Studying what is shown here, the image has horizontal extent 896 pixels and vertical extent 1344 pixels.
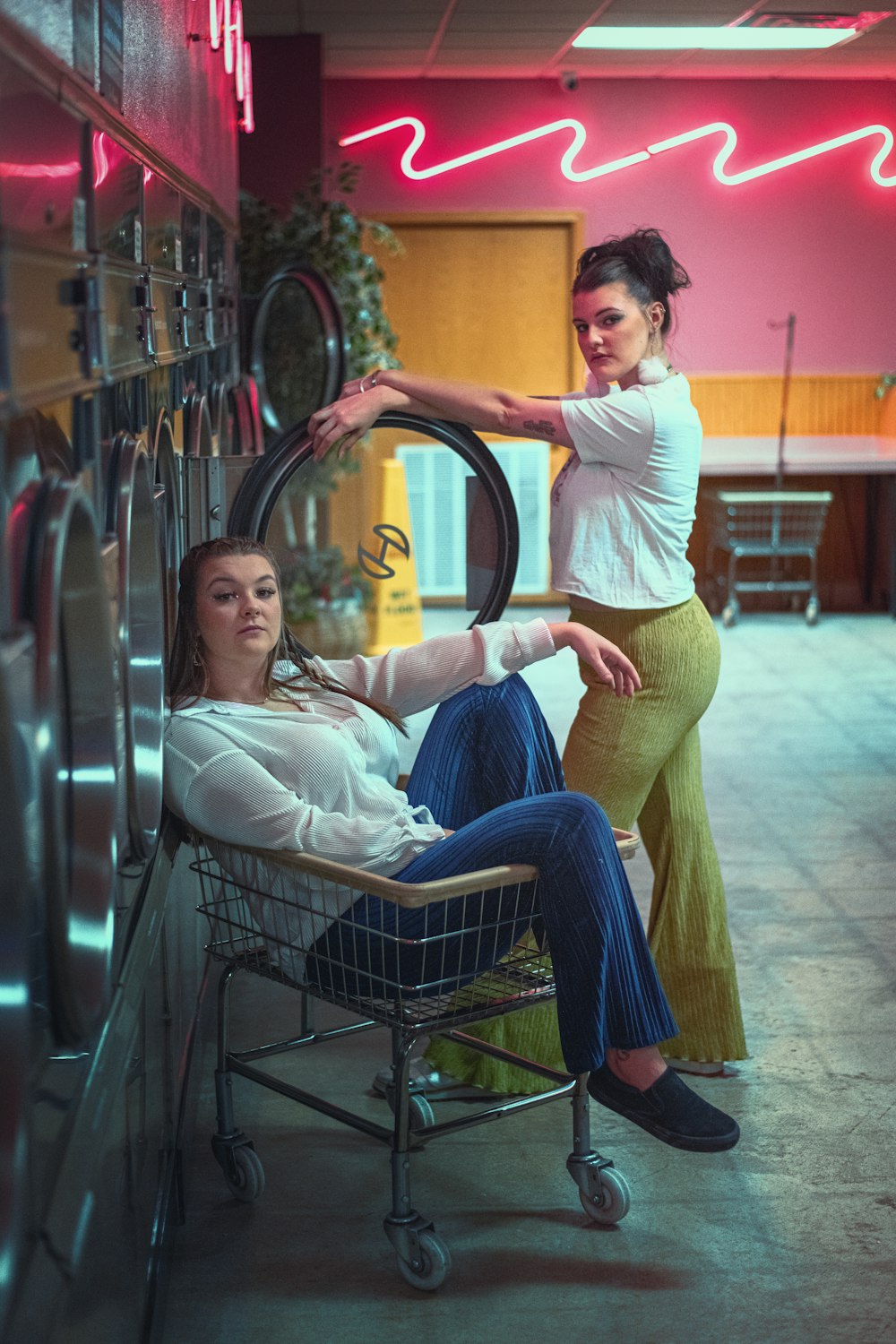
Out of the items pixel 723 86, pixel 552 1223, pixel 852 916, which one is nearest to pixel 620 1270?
pixel 552 1223

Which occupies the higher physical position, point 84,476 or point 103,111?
point 103,111

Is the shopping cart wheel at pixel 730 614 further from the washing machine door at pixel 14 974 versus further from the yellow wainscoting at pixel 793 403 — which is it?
the washing machine door at pixel 14 974

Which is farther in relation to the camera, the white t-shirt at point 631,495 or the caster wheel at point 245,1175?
the white t-shirt at point 631,495

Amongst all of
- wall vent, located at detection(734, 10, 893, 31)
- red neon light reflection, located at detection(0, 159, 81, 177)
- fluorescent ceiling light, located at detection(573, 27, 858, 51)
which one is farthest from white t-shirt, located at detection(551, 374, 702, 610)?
fluorescent ceiling light, located at detection(573, 27, 858, 51)

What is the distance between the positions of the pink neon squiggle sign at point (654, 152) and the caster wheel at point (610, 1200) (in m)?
6.77

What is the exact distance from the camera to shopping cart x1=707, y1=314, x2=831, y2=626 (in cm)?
763

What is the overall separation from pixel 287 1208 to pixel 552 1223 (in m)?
0.41

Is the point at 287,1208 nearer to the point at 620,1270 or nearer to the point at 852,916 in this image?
the point at 620,1270

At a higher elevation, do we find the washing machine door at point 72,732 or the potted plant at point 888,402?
the potted plant at point 888,402

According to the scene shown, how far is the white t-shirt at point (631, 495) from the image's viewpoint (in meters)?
2.48

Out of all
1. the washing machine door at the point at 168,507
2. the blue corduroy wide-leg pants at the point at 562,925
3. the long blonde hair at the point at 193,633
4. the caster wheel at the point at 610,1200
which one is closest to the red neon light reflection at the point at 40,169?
the washing machine door at the point at 168,507

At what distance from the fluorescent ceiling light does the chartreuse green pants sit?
16.8 feet

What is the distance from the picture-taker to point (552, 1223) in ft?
7.23

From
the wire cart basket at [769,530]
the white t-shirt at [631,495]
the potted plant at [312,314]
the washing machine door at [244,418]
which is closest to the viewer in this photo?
the white t-shirt at [631,495]
